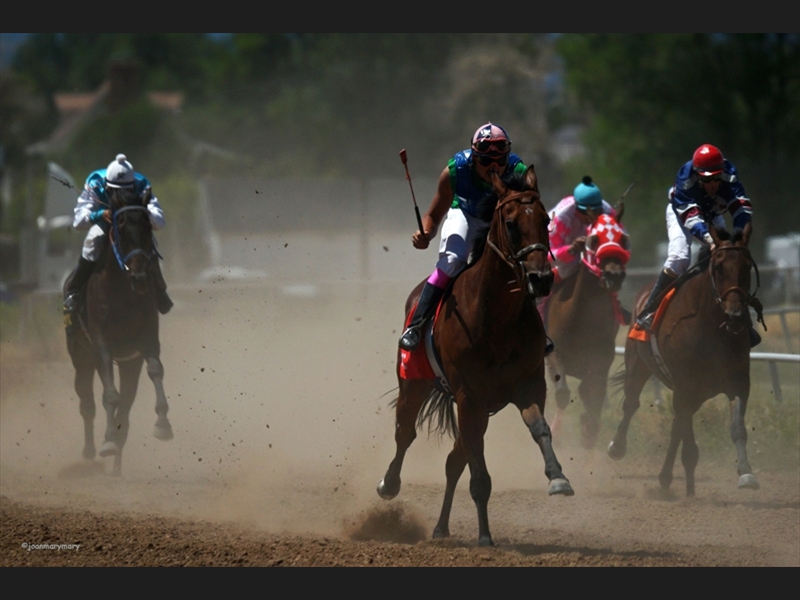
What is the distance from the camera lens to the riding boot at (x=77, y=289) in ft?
38.0

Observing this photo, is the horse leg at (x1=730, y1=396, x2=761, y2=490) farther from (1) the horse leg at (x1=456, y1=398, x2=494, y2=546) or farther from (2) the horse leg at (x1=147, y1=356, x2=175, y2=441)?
(2) the horse leg at (x1=147, y1=356, x2=175, y2=441)

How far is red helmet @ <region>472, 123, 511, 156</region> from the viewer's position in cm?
777

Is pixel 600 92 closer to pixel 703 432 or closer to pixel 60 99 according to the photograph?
pixel 703 432

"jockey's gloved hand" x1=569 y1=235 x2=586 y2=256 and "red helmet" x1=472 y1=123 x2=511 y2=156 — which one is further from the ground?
"red helmet" x1=472 y1=123 x2=511 y2=156

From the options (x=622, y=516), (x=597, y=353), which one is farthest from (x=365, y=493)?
(x=597, y=353)

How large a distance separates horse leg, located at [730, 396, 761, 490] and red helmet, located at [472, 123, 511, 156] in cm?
335

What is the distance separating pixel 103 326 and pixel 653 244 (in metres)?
34.4

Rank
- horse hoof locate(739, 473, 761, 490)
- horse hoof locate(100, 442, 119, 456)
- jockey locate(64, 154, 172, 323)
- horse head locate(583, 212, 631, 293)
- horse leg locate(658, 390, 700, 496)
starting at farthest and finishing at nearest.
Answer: jockey locate(64, 154, 172, 323) < horse head locate(583, 212, 631, 293) < horse hoof locate(100, 442, 119, 456) < horse leg locate(658, 390, 700, 496) < horse hoof locate(739, 473, 761, 490)

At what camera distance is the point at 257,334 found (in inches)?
795

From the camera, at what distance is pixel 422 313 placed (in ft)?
26.8

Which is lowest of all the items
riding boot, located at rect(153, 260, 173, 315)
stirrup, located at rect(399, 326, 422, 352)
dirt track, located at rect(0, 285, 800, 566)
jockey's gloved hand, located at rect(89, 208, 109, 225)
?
dirt track, located at rect(0, 285, 800, 566)

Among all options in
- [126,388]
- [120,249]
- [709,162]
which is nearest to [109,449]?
[126,388]

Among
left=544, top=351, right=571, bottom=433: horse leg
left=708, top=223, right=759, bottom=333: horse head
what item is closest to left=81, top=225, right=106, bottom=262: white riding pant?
left=544, top=351, right=571, bottom=433: horse leg

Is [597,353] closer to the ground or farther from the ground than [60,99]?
closer to the ground
